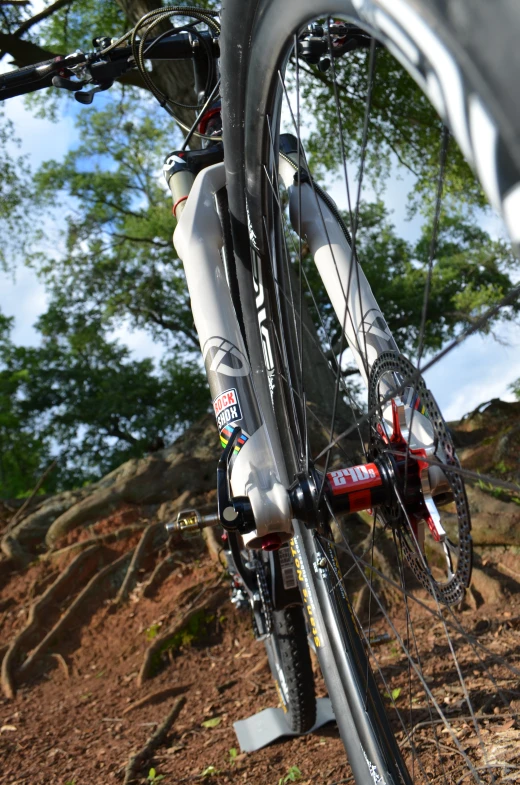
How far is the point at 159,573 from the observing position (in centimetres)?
575

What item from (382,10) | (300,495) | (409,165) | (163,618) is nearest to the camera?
(382,10)

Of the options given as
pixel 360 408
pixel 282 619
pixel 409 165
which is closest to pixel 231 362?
pixel 360 408

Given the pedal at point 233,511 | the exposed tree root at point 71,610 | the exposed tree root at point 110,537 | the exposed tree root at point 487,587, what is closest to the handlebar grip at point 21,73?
the pedal at point 233,511

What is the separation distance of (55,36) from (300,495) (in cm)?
1052

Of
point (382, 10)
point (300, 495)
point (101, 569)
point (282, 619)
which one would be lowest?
point (282, 619)

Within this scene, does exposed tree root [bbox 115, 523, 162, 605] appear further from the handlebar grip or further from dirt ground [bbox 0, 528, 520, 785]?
the handlebar grip

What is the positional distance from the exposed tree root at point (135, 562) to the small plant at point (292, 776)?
3328mm

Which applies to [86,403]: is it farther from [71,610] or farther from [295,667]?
[295,667]

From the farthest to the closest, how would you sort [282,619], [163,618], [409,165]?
[409,165]
[163,618]
[282,619]

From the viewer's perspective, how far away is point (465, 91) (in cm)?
70

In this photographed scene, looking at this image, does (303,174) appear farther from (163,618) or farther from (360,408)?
(163,618)

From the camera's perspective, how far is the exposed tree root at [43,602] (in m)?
5.07

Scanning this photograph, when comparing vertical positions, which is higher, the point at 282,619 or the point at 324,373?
the point at 324,373

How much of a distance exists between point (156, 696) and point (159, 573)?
5.58 feet
